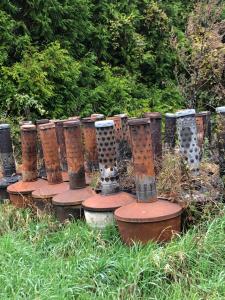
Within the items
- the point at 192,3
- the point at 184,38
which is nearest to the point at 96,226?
the point at 184,38

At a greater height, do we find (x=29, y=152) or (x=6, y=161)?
(x=29, y=152)

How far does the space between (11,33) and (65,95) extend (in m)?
1.17

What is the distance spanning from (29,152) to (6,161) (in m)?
0.38

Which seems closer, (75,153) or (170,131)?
(75,153)

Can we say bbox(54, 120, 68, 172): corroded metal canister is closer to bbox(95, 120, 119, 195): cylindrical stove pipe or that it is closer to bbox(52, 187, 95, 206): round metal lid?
bbox(52, 187, 95, 206): round metal lid

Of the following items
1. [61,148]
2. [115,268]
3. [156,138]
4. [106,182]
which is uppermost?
[156,138]

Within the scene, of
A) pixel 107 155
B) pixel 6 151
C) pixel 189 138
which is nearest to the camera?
pixel 189 138

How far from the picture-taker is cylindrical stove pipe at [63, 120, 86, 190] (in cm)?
Result: 431

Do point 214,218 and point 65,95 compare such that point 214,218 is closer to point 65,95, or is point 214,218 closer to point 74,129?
point 74,129

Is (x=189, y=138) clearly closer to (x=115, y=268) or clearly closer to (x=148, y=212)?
(x=148, y=212)

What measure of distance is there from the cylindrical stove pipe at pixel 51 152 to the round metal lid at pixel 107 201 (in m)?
0.77

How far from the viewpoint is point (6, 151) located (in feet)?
16.9

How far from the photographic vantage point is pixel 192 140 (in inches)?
153

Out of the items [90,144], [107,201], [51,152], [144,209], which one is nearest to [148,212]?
[144,209]
